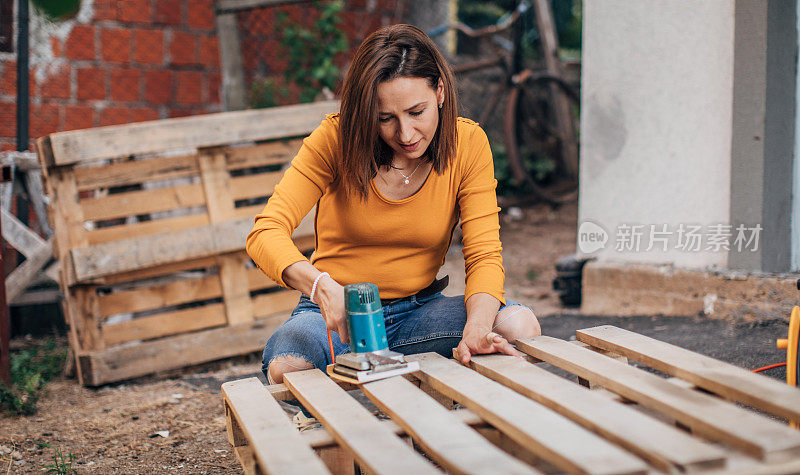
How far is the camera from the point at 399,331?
8.25 ft

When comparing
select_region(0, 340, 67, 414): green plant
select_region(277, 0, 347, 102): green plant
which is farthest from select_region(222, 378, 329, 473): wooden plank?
select_region(277, 0, 347, 102): green plant

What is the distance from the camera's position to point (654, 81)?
13.2 feet

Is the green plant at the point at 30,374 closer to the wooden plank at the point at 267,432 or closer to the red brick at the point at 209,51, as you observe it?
the wooden plank at the point at 267,432

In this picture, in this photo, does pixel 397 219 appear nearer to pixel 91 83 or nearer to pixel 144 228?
pixel 144 228

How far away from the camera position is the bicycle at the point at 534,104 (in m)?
7.49

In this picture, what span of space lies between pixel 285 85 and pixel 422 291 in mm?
4113

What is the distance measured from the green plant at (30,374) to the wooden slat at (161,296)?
48 cm

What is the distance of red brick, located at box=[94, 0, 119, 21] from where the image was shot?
533cm

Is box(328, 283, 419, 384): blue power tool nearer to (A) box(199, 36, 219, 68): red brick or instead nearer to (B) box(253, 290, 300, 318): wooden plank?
(B) box(253, 290, 300, 318): wooden plank

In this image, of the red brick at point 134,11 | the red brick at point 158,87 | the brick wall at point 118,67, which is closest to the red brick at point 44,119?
the brick wall at point 118,67

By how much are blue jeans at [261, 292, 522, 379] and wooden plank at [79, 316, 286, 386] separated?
4.74ft

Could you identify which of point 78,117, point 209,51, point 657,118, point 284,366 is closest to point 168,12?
point 209,51

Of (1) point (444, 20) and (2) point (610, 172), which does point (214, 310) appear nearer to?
(2) point (610, 172)

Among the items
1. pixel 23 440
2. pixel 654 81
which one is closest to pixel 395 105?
pixel 23 440
